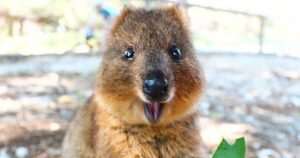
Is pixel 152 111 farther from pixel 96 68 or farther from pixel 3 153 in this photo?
pixel 96 68

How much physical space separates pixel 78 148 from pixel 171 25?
33.8 inches

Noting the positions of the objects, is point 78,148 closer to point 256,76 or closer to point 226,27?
point 256,76

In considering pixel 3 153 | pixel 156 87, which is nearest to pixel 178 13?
pixel 156 87

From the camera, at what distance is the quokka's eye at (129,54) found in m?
3.11

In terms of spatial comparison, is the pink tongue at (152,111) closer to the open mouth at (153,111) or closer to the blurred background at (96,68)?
the open mouth at (153,111)

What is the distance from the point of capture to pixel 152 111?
3.01 metres

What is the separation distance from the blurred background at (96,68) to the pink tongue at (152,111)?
673mm

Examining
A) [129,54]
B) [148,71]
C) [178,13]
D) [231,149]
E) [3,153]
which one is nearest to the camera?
[231,149]

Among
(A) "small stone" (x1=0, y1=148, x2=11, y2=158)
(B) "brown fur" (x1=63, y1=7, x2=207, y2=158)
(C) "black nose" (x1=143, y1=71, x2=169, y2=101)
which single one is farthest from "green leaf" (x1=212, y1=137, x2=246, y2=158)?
(A) "small stone" (x1=0, y1=148, x2=11, y2=158)

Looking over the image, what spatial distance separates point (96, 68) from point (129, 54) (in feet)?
14.2

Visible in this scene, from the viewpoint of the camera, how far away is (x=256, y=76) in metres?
8.17

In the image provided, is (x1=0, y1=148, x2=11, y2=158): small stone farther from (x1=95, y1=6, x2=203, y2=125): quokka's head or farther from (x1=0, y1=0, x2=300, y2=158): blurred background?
(x1=95, y1=6, x2=203, y2=125): quokka's head

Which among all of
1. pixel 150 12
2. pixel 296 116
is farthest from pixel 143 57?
pixel 296 116

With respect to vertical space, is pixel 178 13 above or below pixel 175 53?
above
